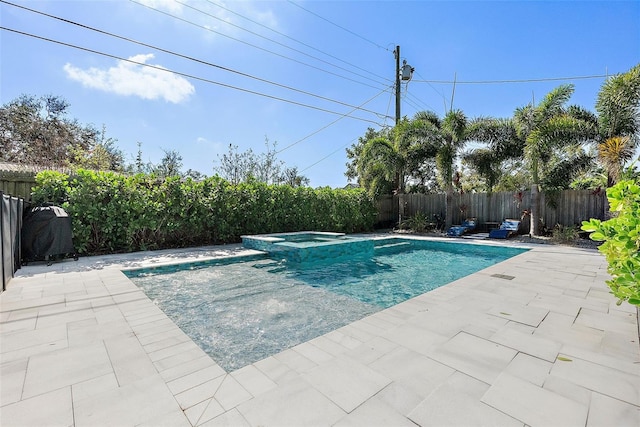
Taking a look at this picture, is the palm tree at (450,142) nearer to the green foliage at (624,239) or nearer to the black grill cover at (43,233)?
the green foliage at (624,239)

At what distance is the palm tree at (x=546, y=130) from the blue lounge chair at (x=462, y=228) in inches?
89.0

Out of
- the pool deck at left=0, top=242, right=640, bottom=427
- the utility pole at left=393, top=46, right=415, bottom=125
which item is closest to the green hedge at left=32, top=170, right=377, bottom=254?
the pool deck at left=0, top=242, right=640, bottom=427

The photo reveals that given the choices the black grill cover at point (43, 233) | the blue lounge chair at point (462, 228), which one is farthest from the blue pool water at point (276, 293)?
the blue lounge chair at point (462, 228)

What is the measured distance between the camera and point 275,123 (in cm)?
1723

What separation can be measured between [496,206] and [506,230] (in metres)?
2.16

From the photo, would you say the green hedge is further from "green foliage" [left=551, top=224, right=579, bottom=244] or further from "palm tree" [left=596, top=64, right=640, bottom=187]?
"palm tree" [left=596, top=64, right=640, bottom=187]

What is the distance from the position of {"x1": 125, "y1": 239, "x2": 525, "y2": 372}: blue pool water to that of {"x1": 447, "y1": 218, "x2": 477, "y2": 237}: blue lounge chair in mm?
3564

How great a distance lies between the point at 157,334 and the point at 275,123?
1585 cm

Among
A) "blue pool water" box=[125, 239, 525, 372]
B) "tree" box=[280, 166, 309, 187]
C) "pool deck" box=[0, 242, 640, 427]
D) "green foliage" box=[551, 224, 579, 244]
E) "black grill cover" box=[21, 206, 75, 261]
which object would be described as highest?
"tree" box=[280, 166, 309, 187]

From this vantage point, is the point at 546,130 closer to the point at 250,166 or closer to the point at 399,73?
the point at 399,73

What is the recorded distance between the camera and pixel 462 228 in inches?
487

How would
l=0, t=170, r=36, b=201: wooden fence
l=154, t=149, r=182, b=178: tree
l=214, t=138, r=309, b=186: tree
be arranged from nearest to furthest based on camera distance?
l=0, t=170, r=36, b=201: wooden fence, l=154, t=149, r=182, b=178: tree, l=214, t=138, r=309, b=186: tree

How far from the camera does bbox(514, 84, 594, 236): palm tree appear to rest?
377 inches

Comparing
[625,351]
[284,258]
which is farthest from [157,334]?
[284,258]
